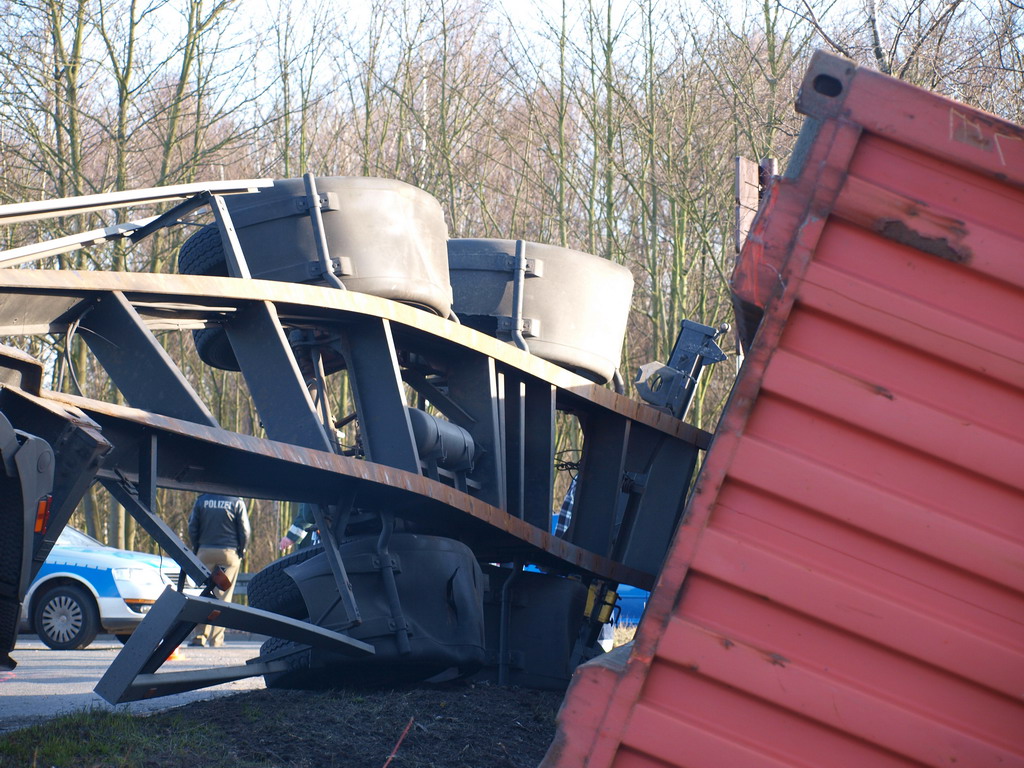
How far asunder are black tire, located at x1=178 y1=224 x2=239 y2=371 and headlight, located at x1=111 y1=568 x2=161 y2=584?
5201mm

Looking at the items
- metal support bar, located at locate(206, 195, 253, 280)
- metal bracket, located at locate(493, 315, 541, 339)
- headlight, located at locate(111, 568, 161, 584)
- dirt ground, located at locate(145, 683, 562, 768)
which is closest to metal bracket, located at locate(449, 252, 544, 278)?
metal bracket, located at locate(493, 315, 541, 339)

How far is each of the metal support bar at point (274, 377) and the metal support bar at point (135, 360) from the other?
54cm

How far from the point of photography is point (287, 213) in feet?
20.4

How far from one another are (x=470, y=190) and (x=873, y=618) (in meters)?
19.7

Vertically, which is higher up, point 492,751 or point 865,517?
point 865,517

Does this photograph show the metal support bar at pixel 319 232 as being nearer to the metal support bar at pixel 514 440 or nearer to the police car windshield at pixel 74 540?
the metal support bar at pixel 514 440

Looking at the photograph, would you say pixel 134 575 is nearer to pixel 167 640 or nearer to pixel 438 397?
pixel 438 397

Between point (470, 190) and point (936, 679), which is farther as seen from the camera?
point (470, 190)

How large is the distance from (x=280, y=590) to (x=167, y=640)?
1.59 meters

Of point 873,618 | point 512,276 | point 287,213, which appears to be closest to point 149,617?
point 287,213

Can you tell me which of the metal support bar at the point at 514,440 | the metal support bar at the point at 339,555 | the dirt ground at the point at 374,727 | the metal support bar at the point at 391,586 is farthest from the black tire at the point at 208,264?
the dirt ground at the point at 374,727

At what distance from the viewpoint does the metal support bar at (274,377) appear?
5473 mm

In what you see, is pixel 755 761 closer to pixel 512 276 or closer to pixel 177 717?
pixel 177 717

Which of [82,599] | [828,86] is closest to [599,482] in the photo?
[828,86]
